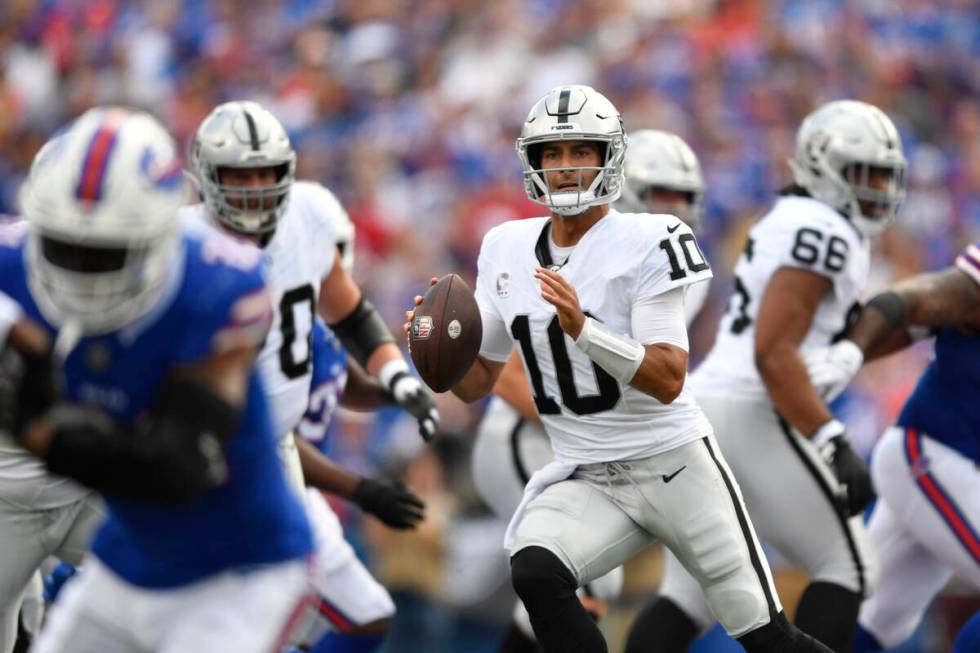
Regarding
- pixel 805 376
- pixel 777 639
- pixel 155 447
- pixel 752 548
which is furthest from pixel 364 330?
pixel 155 447

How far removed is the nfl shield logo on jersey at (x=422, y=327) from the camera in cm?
420

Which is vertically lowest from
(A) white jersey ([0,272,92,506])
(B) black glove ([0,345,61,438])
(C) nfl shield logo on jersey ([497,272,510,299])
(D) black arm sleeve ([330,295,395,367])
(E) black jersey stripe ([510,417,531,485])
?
(E) black jersey stripe ([510,417,531,485])

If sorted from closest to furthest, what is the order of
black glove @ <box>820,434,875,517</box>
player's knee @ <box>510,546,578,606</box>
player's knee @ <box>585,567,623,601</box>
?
1. player's knee @ <box>510,546,578,606</box>
2. black glove @ <box>820,434,875,517</box>
3. player's knee @ <box>585,567,623,601</box>

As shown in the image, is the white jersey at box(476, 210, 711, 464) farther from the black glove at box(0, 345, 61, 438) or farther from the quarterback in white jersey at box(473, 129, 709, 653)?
the black glove at box(0, 345, 61, 438)

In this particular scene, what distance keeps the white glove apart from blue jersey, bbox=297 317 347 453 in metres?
1.59

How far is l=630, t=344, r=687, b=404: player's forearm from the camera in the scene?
3.94 meters

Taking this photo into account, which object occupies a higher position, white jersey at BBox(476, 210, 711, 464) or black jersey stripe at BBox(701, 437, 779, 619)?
white jersey at BBox(476, 210, 711, 464)

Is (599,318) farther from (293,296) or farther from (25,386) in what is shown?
(25,386)

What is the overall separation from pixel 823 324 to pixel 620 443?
1273 millimetres

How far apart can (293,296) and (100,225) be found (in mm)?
1862

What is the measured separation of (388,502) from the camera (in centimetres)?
508

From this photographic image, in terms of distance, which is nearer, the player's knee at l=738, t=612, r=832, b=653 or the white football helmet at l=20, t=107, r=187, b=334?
the white football helmet at l=20, t=107, r=187, b=334

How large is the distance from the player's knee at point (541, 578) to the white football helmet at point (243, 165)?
1373mm

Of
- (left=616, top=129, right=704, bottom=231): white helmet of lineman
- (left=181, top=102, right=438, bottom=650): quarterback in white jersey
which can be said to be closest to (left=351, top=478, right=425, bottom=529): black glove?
(left=181, top=102, right=438, bottom=650): quarterback in white jersey
